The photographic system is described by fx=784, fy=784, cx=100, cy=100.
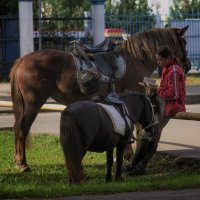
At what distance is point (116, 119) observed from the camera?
851cm

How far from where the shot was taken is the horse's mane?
1196 cm

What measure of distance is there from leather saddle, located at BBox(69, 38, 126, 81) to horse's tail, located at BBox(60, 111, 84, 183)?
3.08 meters

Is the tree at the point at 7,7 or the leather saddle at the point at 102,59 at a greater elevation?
the tree at the point at 7,7

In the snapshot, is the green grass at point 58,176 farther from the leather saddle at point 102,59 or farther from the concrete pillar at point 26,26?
the concrete pillar at point 26,26

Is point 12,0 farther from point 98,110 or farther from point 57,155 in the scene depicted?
point 98,110

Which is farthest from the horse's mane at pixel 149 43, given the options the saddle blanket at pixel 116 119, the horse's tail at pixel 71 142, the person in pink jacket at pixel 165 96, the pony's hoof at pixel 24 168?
the horse's tail at pixel 71 142

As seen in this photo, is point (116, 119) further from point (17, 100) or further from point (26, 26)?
point (26, 26)

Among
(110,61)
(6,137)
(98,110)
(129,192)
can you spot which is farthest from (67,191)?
(6,137)

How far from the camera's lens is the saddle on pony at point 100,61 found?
11.3m

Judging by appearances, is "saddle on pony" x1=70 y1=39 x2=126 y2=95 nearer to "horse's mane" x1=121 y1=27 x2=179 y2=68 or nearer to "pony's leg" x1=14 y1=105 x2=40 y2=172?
"horse's mane" x1=121 y1=27 x2=179 y2=68

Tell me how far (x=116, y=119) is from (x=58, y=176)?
1.84 m

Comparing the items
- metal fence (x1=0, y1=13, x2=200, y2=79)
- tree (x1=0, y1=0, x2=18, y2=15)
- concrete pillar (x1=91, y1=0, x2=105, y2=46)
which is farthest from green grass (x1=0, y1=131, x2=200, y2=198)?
tree (x1=0, y1=0, x2=18, y2=15)

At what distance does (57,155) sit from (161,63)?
2977 millimetres

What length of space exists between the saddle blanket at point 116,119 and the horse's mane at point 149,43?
349 centimetres
